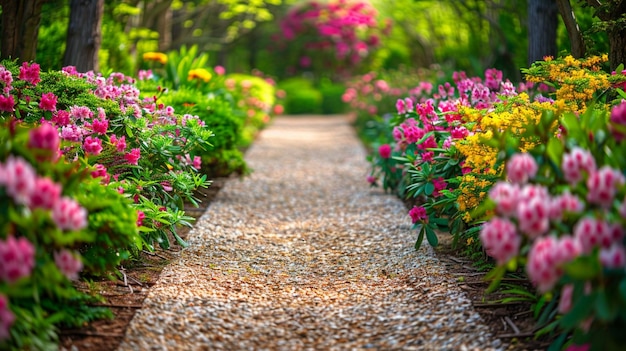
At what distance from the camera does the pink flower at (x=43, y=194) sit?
7.42 ft

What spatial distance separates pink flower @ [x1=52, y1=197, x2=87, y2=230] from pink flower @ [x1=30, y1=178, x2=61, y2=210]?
0.16 ft

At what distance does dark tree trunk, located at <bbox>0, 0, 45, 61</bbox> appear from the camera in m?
5.71

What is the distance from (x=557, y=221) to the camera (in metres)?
2.36

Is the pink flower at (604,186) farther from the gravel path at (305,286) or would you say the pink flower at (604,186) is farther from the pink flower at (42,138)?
the pink flower at (42,138)

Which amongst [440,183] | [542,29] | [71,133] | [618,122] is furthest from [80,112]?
[542,29]

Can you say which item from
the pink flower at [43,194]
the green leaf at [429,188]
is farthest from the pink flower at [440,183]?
the pink flower at [43,194]

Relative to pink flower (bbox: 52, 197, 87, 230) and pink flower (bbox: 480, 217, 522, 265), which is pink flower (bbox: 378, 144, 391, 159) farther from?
pink flower (bbox: 52, 197, 87, 230)

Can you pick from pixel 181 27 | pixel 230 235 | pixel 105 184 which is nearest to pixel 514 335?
pixel 105 184

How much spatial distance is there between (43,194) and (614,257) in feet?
6.04

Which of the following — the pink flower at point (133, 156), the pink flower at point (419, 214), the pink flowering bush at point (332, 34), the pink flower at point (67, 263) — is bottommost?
the pink flower at point (419, 214)

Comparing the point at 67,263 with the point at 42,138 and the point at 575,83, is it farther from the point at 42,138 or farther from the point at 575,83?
the point at 575,83

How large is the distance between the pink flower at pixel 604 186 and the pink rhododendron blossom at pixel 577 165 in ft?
0.28

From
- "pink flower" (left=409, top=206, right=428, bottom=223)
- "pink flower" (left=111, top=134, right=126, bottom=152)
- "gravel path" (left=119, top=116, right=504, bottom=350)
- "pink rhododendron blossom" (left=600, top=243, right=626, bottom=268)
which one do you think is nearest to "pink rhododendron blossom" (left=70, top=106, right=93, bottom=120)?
"pink flower" (left=111, top=134, right=126, bottom=152)

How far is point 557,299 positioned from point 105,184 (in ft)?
7.19
